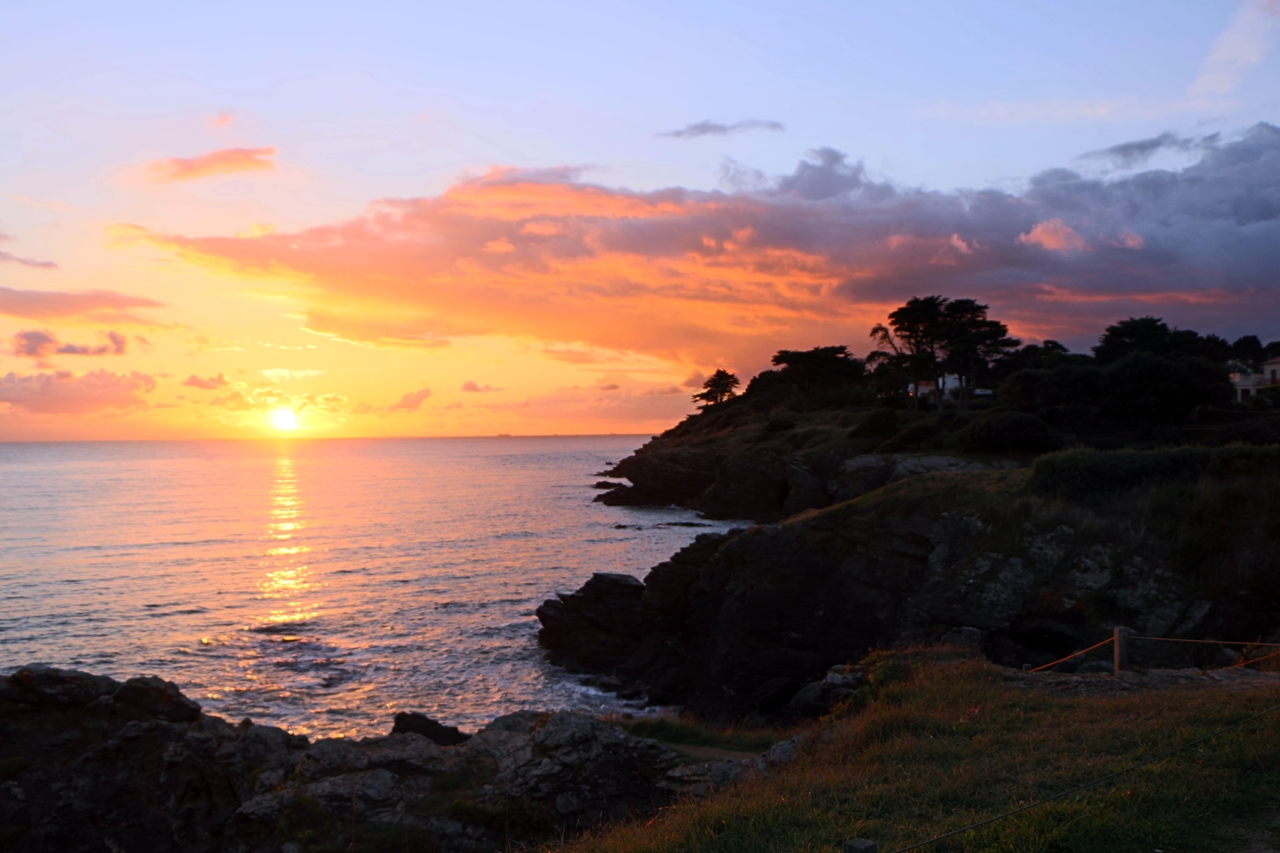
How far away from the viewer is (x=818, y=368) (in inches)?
3684

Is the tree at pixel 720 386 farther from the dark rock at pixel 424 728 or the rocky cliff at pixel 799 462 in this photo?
the dark rock at pixel 424 728

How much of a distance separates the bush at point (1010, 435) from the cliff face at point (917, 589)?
21.4 m

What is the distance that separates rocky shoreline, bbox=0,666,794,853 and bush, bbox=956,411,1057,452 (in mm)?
40871

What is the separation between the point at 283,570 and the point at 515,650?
82.8 feet

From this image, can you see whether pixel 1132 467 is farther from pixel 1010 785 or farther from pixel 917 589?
pixel 1010 785

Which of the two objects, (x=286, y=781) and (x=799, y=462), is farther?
(x=799, y=462)

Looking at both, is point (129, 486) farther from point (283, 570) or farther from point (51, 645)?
point (51, 645)

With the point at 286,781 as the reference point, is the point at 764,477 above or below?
above

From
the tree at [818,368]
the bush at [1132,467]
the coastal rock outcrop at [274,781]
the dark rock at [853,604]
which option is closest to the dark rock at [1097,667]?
the dark rock at [853,604]

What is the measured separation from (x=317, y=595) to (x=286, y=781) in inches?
1285

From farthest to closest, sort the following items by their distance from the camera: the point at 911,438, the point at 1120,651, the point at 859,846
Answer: the point at 911,438 → the point at 1120,651 → the point at 859,846

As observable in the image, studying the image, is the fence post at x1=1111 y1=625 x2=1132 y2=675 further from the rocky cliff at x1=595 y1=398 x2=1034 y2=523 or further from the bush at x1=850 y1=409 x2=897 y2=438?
the bush at x1=850 y1=409 x2=897 y2=438

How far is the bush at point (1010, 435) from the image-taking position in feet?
151

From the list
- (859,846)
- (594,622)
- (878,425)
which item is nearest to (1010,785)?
(859,846)
